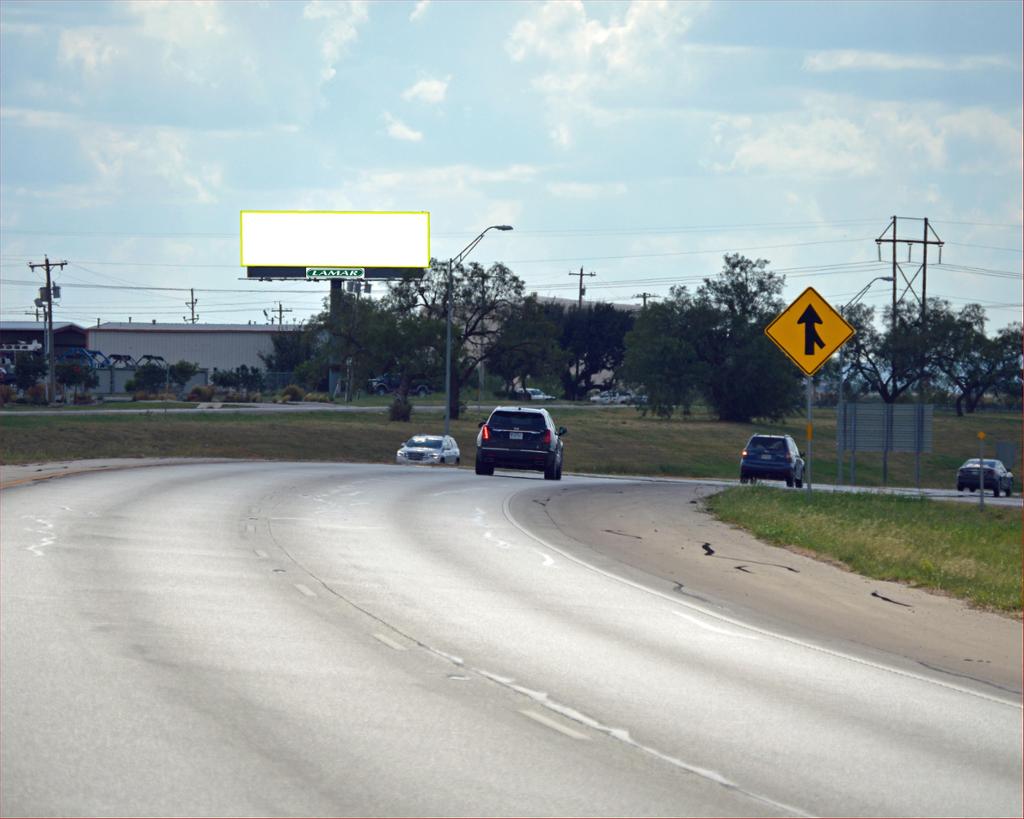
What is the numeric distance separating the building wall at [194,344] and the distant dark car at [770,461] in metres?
110

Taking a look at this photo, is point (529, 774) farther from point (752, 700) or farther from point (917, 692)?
point (917, 692)

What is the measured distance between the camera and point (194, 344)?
152 metres

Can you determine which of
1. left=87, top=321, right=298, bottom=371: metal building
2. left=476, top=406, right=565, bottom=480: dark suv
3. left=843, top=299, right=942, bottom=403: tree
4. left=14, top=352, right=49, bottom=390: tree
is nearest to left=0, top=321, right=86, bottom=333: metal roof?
left=87, top=321, right=298, bottom=371: metal building

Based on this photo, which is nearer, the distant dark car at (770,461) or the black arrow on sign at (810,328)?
the black arrow on sign at (810,328)

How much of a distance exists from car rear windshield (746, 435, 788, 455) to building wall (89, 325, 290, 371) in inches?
4329

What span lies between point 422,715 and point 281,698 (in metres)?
1.07

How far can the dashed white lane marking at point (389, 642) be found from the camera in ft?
Result: 39.6

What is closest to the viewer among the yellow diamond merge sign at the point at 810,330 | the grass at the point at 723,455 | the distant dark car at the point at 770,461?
the grass at the point at 723,455

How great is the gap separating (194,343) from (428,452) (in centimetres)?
10572

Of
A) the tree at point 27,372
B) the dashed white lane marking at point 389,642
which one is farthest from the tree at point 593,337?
the dashed white lane marking at point 389,642

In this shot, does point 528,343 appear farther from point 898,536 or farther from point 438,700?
point 438,700

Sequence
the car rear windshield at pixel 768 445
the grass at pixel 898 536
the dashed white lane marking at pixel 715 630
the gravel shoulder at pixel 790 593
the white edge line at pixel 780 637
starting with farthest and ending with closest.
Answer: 1. the car rear windshield at pixel 768 445
2. the grass at pixel 898 536
3. the dashed white lane marking at pixel 715 630
4. the gravel shoulder at pixel 790 593
5. the white edge line at pixel 780 637

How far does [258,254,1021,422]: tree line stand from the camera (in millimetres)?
80125

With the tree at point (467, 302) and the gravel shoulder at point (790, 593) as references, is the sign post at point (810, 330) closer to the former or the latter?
the gravel shoulder at point (790, 593)
